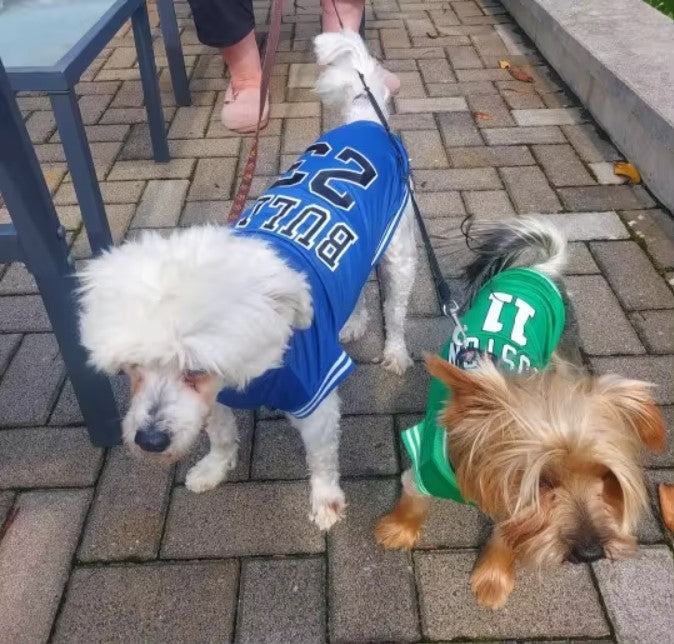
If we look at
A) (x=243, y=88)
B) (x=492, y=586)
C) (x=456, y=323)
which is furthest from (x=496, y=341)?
(x=243, y=88)

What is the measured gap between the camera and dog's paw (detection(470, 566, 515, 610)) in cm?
190

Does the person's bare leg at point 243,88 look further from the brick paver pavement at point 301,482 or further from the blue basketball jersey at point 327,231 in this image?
the blue basketball jersey at point 327,231

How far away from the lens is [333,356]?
1.89 meters

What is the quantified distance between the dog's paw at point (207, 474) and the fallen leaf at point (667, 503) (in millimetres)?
1447

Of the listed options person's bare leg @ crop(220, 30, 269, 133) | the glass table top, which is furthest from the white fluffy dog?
person's bare leg @ crop(220, 30, 269, 133)

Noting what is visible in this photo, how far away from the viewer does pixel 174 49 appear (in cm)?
430

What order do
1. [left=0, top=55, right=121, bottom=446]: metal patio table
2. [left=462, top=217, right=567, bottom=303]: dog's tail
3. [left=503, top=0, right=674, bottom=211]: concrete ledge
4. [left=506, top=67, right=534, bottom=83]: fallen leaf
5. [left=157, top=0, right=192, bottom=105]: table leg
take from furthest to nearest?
[left=506, top=67, right=534, bottom=83]: fallen leaf → [left=157, top=0, right=192, bottom=105]: table leg → [left=503, top=0, right=674, bottom=211]: concrete ledge → [left=462, top=217, right=567, bottom=303]: dog's tail → [left=0, top=55, right=121, bottom=446]: metal patio table

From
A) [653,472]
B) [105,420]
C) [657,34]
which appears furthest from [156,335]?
[657,34]

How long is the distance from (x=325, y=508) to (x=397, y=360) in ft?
2.48

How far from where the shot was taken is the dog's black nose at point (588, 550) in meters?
1.49

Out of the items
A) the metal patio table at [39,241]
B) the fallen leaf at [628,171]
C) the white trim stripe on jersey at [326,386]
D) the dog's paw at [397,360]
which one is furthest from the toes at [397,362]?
the fallen leaf at [628,171]

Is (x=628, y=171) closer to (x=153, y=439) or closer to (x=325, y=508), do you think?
(x=325, y=508)

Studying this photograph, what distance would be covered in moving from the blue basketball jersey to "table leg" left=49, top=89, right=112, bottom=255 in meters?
0.58

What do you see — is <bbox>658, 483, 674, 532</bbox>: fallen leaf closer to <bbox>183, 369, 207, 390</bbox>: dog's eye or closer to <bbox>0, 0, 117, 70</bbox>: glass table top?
<bbox>183, 369, 207, 390</bbox>: dog's eye
